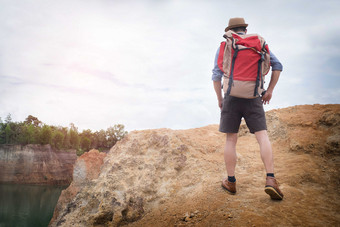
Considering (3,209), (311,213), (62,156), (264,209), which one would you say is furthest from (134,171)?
(62,156)

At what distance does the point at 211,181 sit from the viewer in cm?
438

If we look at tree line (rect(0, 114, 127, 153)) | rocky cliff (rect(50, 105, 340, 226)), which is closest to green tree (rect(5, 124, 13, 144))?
tree line (rect(0, 114, 127, 153))

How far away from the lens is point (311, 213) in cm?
293

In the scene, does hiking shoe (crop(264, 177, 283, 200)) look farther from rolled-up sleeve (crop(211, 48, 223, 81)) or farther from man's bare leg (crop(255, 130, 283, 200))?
rolled-up sleeve (crop(211, 48, 223, 81))

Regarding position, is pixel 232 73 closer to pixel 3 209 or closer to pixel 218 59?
pixel 218 59

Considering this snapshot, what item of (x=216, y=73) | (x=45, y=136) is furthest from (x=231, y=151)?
(x=45, y=136)

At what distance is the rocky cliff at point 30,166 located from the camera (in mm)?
43469

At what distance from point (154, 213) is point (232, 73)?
265 cm

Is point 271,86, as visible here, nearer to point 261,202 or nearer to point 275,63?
point 275,63

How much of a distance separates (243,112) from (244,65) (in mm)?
673

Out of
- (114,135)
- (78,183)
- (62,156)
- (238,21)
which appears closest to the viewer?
(238,21)

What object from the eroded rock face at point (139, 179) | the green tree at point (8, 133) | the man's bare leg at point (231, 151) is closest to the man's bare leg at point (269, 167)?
the man's bare leg at point (231, 151)

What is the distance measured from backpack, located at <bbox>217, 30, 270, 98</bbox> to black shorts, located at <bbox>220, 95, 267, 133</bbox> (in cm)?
18

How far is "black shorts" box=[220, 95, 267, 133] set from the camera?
3.41 m
